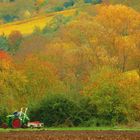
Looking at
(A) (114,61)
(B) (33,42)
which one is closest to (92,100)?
(A) (114,61)

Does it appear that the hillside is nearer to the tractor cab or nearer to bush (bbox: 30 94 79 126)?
bush (bbox: 30 94 79 126)

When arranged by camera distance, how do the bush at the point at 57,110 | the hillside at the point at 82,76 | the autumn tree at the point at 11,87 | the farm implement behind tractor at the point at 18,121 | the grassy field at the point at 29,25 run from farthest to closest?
the grassy field at the point at 29,25, the autumn tree at the point at 11,87, the hillside at the point at 82,76, the bush at the point at 57,110, the farm implement behind tractor at the point at 18,121

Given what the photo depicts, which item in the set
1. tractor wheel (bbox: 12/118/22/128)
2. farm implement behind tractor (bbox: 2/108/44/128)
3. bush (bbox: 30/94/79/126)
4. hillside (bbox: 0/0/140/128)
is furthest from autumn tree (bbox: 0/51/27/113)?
tractor wheel (bbox: 12/118/22/128)

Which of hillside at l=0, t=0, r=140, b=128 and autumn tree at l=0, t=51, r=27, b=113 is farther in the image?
autumn tree at l=0, t=51, r=27, b=113

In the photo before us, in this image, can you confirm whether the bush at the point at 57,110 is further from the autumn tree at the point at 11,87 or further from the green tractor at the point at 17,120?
the autumn tree at the point at 11,87

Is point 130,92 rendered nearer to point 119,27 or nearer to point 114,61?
point 114,61

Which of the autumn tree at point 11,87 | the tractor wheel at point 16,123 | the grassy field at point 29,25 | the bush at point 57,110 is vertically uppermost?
the grassy field at point 29,25

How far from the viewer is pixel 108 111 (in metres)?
56.0

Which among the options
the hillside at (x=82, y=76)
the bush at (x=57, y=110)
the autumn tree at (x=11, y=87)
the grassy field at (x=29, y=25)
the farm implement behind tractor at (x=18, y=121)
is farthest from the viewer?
the grassy field at (x=29, y=25)

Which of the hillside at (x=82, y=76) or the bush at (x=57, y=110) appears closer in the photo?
the bush at (x=57, y=110)

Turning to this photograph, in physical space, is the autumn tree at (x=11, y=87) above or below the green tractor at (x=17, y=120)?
above

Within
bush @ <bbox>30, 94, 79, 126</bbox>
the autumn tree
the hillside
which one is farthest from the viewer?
the autumn tree

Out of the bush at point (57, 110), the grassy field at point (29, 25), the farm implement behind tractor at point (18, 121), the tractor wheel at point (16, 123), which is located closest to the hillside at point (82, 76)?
the bush at point (57, 110)

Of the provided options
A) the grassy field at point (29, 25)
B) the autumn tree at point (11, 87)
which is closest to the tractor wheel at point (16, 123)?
the autumn tree at point (11, 87)
